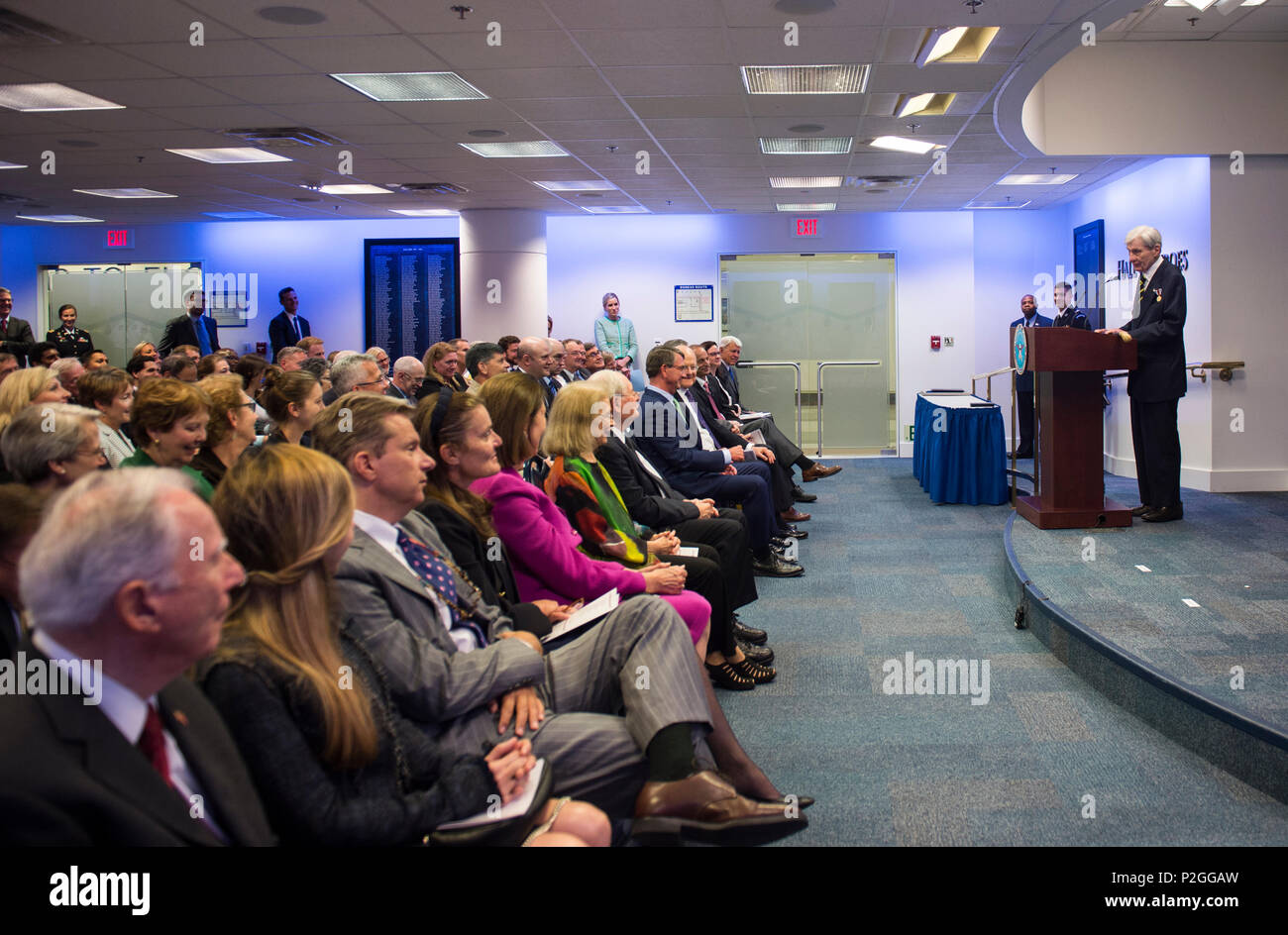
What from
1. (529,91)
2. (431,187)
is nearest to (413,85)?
(529,91)

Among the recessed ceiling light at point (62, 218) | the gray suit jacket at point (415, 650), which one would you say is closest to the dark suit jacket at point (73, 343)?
the recessed ceiling light at point (62, 218)

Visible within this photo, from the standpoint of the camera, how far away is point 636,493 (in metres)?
4.21

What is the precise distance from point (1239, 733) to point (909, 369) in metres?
9.82

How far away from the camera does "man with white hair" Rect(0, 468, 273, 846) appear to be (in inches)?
41.7

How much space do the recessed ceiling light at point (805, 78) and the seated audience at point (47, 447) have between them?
429 cm

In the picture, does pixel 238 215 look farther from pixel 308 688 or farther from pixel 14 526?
pixel 308 688

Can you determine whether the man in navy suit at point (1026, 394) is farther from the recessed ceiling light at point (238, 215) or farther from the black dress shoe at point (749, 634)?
the recessed ceiling light at point (238, 215)

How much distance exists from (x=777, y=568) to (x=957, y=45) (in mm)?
3148

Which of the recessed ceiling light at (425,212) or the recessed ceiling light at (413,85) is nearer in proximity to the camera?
the recessed ceiling light at (413,85)

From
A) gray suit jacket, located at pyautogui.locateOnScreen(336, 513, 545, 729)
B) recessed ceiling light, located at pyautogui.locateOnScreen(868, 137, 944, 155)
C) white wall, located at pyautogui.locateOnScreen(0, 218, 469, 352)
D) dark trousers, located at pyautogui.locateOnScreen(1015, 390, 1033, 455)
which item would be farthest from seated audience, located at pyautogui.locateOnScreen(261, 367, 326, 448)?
white wall, located at pyautogui.locateOnScreen(0, 218, 469, 352)

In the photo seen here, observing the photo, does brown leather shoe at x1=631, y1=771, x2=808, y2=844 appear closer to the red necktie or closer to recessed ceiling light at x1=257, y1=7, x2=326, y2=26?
the red necktie

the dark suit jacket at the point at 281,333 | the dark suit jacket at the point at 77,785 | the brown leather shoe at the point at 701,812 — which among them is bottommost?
the brown leather shoe at the point at 701,812

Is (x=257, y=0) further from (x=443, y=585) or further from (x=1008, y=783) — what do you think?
(x=1008, y=783)

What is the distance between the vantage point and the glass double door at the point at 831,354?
1238 centimetres
